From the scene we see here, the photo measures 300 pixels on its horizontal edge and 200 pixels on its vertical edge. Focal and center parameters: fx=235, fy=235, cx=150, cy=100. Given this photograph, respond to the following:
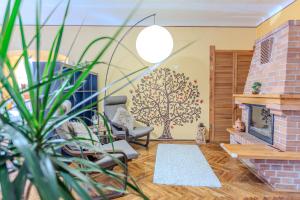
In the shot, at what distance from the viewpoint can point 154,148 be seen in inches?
185

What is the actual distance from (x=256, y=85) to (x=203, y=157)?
1488mm

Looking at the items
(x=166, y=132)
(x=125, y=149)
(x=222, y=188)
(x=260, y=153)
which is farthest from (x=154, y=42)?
(x=166, y=132)

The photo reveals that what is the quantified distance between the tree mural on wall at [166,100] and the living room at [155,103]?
0.02 metres

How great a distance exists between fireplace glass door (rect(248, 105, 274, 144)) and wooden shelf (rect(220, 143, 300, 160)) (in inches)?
10.6

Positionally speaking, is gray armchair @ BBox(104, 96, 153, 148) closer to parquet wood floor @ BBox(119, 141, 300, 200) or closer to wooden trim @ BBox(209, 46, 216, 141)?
parquet wood floor @ BBox(119, 141, 300, 200)

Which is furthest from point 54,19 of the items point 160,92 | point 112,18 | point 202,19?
point 202,19

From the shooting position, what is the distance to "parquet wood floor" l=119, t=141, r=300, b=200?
8.50 feet

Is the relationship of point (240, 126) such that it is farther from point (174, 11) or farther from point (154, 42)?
point (174, 11)

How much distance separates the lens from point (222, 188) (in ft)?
9.23

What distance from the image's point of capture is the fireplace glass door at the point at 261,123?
3315 mm

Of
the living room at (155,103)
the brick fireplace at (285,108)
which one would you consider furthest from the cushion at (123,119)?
the brick fireplace at (285,108)

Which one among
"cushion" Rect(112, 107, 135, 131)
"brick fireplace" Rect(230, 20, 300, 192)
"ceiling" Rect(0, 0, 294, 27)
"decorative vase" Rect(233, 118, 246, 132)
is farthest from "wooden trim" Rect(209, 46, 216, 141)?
"brick fireplace" Rect(230, 20, 300, 192)

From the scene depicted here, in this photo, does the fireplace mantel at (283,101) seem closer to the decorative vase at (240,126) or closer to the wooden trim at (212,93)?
the decorative vase at (240,126)

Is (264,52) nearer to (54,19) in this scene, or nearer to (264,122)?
(264,122)
